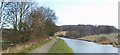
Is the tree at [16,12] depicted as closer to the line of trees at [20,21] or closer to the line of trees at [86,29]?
the line of trees at [20,21]

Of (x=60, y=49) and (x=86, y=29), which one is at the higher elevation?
(x=86, y=29)

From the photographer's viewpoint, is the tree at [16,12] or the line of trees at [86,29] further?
the line of trees at [86,29]

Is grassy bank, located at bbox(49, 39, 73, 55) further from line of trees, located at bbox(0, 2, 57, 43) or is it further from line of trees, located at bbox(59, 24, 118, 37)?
line of trees, located at bbox(59, 24, 118, 37)

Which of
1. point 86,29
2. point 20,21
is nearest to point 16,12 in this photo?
point 20,21

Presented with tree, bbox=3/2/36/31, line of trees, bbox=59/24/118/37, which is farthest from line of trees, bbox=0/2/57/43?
line of trees, bbox=59/24/118/37

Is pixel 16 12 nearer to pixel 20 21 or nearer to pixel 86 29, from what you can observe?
pixel 20 21

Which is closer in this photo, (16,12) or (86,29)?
(16,12)

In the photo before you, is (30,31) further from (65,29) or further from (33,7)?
(65,29)

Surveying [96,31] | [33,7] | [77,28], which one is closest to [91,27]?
[96,31]

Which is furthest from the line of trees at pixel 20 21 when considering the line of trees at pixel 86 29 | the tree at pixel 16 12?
the line of trees at pixel 86 29

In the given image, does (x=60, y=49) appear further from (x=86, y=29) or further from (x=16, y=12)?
(x=86, y=29)

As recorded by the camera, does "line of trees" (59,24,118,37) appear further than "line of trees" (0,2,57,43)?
Yes

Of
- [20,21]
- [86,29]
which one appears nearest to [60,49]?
[20,21]

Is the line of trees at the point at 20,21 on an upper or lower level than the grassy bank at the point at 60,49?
upper
